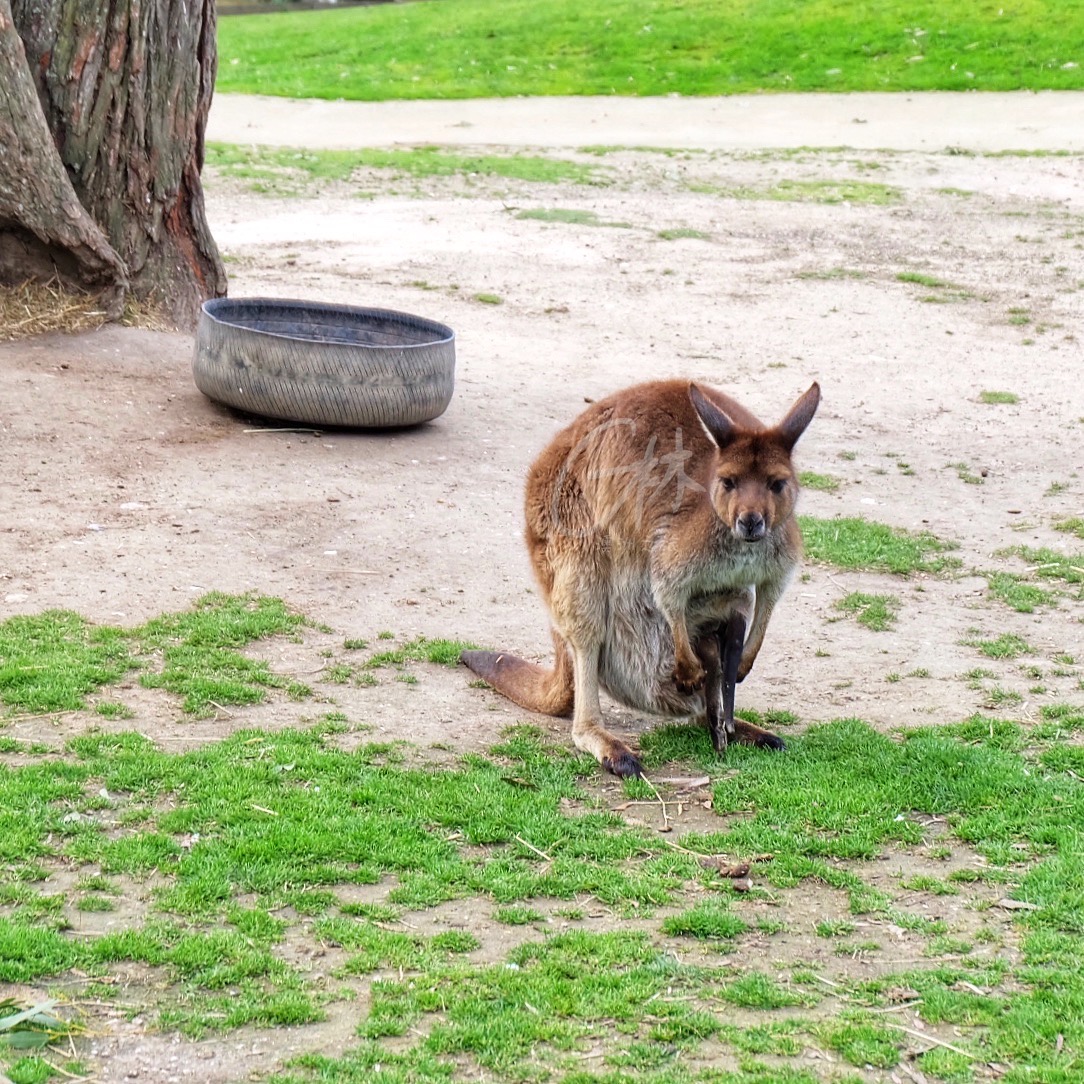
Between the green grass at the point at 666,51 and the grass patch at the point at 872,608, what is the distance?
18060 millimetres

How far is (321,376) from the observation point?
712 cm

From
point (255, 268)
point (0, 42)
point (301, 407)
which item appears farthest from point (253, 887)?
point (255, 268)

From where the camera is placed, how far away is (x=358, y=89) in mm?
23547

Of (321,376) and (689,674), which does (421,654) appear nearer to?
(689,674)

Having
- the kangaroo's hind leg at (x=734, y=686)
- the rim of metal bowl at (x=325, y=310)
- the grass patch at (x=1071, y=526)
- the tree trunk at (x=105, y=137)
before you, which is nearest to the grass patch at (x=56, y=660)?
the kangaroo's hind leg at (x=734, y=686)

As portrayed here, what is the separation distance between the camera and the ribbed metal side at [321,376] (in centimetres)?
711

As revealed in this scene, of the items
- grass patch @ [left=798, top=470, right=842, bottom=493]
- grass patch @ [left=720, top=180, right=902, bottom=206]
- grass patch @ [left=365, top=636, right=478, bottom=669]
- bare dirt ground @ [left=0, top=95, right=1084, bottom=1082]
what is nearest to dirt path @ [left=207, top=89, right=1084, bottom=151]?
grass patch @ [left=720, top=180, right=902, bottom=206]

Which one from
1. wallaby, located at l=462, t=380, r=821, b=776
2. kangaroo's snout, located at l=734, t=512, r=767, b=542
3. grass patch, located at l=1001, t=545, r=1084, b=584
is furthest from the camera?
grass patch, located at l=1001, t=545, r=1084, b=584

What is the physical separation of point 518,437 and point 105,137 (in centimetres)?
266

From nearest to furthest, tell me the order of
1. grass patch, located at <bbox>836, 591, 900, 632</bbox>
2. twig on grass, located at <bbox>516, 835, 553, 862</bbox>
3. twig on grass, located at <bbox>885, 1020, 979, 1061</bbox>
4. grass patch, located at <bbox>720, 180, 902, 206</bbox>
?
1. twig on grass, located at <bbox>885, 1020, 979, 1061</bbox>
2. twig on grass, located at <bbox>516, 835, 553, 862</bbox>
3. grass patch, located at <bbox>836, 591, 900, 632</bbox>
4. grass patch, located at <bbox>720, 180, 902, 206</bbox>

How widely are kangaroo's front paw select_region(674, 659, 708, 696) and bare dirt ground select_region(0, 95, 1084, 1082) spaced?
45 centimetres

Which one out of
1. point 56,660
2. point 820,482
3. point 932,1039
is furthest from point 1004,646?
point 56,660

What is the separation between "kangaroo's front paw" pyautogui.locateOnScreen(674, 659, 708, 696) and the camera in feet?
14.7

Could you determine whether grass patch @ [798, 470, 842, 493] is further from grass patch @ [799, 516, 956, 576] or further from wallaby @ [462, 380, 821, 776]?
wallaby @ [462, 380, 821, 776]
